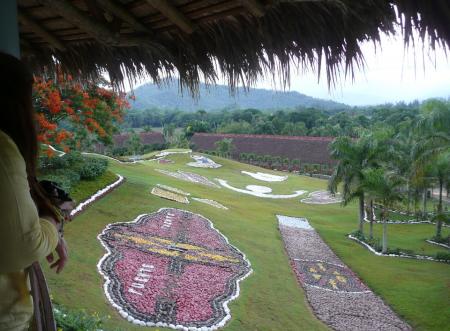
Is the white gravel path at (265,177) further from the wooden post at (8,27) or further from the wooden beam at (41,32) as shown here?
the wooden post at (8,27)

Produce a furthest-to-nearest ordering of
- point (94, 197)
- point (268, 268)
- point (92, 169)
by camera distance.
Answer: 1. point (92, 169)
2. point (94, 197)
3. point (268, 268)

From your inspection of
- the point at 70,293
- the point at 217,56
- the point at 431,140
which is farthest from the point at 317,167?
the point at 217,56

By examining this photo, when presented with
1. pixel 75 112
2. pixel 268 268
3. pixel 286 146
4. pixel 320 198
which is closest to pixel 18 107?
pixel 268 268

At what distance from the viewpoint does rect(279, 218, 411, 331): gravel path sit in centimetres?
1070

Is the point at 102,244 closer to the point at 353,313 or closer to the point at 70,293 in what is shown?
the point at 70,293

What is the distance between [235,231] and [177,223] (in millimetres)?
2610

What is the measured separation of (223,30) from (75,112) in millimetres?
11715

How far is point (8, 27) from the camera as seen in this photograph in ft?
7.50

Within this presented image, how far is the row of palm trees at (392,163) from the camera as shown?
18141mm

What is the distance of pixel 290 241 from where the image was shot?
730 inches

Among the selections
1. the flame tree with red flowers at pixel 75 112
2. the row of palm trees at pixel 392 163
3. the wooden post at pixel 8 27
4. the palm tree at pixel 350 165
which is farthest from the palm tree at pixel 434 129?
the wooden post at pixel 8 27

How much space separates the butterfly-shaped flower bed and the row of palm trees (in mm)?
7940

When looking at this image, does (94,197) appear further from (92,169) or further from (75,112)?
(75,112)

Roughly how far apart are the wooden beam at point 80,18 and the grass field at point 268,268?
18.2 feet
